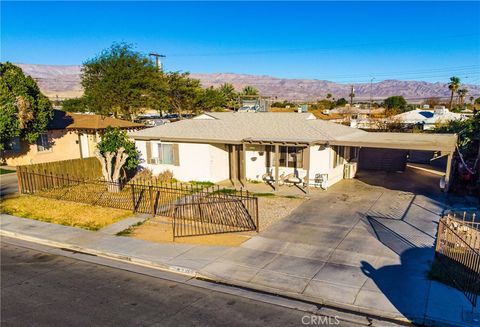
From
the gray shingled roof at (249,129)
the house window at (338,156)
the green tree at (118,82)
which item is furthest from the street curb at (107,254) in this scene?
the green tree at (118,82)

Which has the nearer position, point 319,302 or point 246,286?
point 319,302

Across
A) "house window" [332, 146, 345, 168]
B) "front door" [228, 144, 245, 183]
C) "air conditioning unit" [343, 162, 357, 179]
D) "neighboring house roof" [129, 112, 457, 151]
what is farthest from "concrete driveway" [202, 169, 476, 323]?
"front door" [228, 144, 245, 183]

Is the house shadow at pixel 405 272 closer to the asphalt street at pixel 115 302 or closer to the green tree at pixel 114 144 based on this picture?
the asphalt street at pixel 115 302

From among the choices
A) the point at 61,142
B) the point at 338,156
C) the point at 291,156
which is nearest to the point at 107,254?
the point at 291,156

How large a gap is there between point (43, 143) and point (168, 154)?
1259cm

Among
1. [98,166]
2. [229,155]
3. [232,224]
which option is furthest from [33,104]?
[232,224]

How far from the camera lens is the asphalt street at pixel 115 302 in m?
7.52

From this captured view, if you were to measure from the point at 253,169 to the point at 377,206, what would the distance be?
7689 millimetres

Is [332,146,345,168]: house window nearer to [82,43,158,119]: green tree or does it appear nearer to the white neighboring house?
the white neighboring house

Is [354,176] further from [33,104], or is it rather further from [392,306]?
[33,104]

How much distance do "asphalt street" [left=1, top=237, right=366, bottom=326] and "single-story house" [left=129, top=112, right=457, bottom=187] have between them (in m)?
10.6

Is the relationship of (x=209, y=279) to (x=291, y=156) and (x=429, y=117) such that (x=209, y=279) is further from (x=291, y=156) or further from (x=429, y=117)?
(x=429, y=117)

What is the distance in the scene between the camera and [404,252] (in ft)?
35.1

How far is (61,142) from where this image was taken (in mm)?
28844
